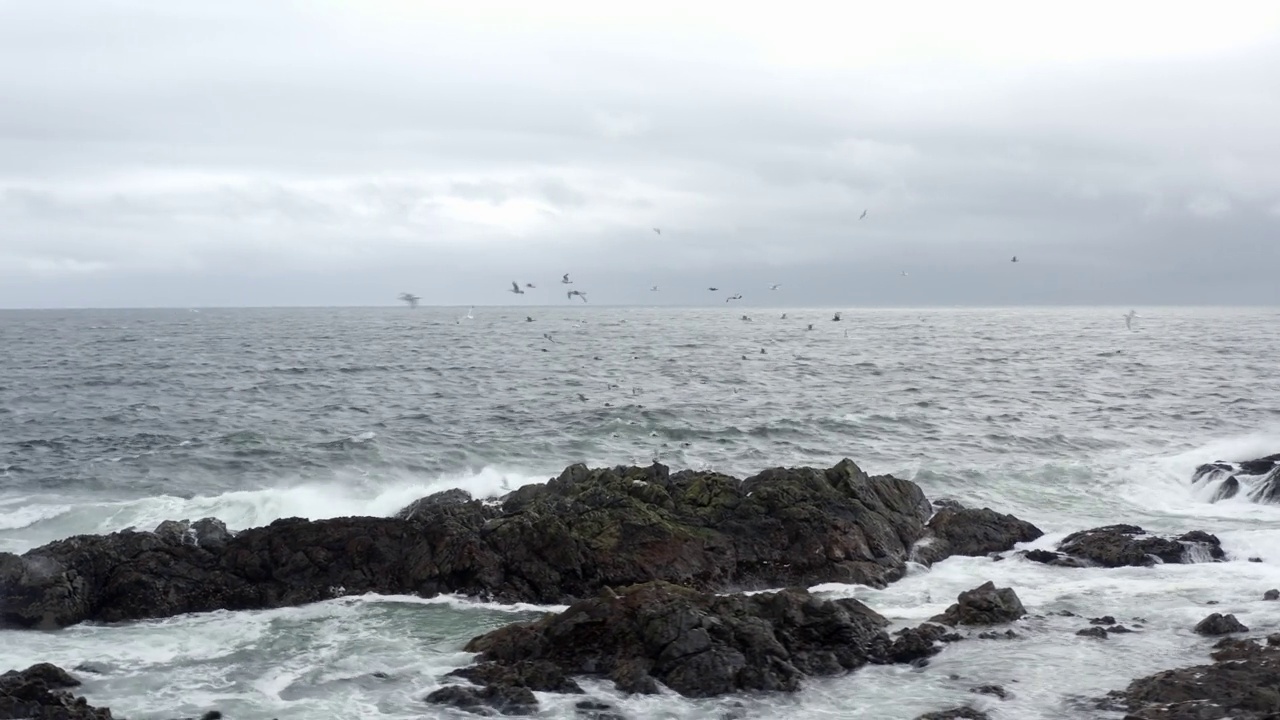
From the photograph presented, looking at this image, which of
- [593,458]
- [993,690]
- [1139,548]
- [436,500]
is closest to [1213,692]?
[993,690]

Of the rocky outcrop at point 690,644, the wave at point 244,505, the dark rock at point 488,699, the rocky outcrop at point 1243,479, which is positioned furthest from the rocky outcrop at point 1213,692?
the wave at point 244,505

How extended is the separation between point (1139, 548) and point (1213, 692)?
8.32m

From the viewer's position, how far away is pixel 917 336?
10250 cm

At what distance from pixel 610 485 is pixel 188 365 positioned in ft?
153

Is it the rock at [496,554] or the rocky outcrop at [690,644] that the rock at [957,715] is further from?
the rock at [496,554]

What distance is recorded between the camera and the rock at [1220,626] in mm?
15359

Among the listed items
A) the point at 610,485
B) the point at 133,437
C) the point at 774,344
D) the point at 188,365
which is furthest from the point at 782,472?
the point at 774,344

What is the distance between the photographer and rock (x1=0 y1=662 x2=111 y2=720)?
12430 millimetres

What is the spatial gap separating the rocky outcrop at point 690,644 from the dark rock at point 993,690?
1.34m

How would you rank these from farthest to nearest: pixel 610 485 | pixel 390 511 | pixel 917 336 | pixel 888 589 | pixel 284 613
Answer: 1. pixel 917 336
2. pixel 390 511
3. pixel 610 485
4. pixel 888 589
5. pixel 284 613

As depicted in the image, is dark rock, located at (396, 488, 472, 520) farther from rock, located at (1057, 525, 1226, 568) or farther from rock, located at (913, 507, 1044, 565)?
rock, located at (1057, 525, 1226, 568)

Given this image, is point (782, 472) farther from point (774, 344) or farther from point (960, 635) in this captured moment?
point (774, 344)

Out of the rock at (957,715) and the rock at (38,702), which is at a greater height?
the rock at (38,702)

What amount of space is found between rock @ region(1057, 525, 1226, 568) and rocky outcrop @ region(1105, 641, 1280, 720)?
623 centimetres
